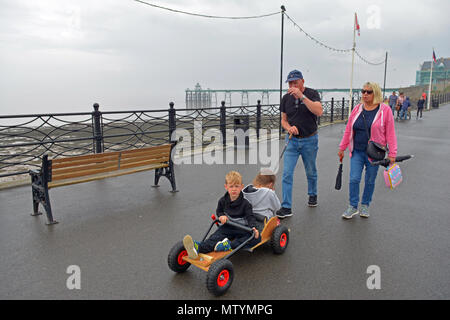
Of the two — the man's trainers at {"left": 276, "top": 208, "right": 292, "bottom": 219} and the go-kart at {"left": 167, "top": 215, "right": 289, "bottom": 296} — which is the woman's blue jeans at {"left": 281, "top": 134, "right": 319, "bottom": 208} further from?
the go-kart at {"left": 167, "top": 215, "right": 289, "bottom": 296}

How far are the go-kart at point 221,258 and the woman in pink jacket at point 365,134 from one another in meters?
1.66

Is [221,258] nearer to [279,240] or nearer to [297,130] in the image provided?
[279,240]

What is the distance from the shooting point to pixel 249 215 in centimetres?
397

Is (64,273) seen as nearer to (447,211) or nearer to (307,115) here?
(307,115)

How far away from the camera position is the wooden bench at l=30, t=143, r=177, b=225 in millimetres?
5207

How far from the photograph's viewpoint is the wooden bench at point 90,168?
5207mm

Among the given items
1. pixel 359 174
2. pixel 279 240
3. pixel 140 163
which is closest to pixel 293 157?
pixel 359 174

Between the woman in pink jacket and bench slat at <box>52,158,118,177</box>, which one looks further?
bench slat at <box>52,158,118,177</box>

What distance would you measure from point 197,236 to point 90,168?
7.10 feet

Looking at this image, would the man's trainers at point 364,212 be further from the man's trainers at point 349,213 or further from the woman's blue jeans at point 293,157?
the woman's blue jeans at point 293,157

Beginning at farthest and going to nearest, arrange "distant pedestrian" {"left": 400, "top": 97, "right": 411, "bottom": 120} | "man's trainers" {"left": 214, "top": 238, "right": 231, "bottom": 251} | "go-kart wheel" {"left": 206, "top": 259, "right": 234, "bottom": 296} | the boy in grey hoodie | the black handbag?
"distant pedestrian" {"left": 400, "top": 97, "right": 411, "bottom": 120} < the black handbag < the boy in grey hoodie < "man's trainers" {"left": 214, "top": 238, "right": 231, "bottom": 251} < "go-kart wheel" {"left": 206, "top": 259, "right": 234, "bottom": 296}

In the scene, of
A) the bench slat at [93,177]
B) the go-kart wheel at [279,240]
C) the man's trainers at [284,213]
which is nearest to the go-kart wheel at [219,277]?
the go-kart wheel at [279,240]

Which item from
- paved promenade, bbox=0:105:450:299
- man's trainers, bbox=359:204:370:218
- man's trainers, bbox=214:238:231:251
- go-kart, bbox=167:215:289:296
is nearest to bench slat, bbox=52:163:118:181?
paved promenade, bbox=0:105:450:299

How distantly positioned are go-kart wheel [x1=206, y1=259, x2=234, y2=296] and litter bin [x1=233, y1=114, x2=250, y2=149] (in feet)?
28.2
